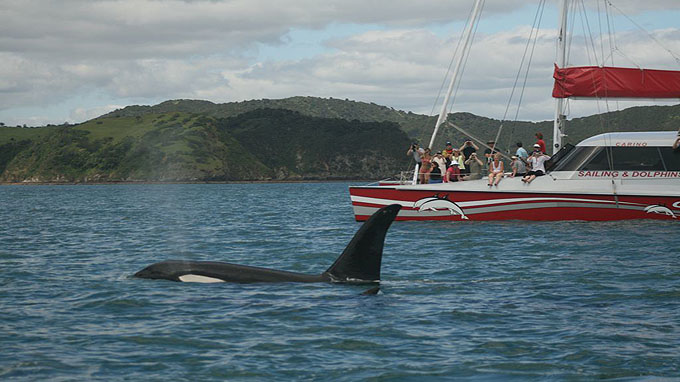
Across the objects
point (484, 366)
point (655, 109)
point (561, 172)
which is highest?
point (655, 109)

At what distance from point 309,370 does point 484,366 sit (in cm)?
184

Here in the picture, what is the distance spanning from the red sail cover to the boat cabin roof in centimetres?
212

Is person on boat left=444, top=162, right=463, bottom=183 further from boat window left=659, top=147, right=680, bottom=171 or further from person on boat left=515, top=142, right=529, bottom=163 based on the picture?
boat window left=659, top=147, right=680, bottom=171

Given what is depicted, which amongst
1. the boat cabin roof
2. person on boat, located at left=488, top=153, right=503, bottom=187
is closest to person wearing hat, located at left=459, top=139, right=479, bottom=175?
person on boat, located at left=488, top=153, right=503, bottom=187

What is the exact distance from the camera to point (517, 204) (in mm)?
24938

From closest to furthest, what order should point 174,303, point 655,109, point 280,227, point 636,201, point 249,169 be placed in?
point 174,303
point 636,201
point 280,227
point 655,109
point 249,169

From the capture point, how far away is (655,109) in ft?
510

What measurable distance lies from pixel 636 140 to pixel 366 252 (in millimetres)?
16113

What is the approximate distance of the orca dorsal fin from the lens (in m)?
11.1

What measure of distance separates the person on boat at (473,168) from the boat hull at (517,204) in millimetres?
810

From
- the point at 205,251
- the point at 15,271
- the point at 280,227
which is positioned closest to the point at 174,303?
the point at 15,271

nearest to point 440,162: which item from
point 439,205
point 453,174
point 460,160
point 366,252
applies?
point 460,160

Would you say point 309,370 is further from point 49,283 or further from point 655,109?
point 655,109

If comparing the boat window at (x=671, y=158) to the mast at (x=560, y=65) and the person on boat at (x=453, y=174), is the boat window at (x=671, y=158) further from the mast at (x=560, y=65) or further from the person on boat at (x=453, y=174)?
the person on boat at (x=453, y=174)
